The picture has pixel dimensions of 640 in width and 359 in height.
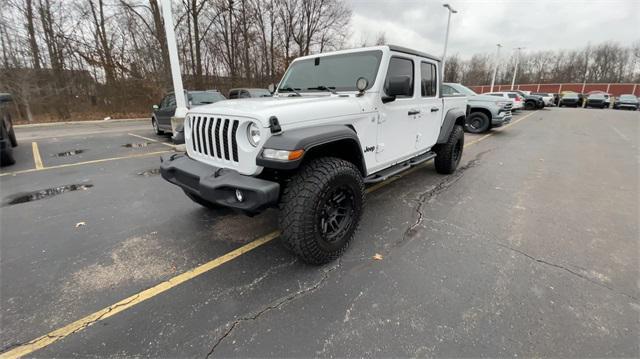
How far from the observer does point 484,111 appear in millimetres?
10492

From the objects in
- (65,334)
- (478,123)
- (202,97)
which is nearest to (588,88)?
(478,123)

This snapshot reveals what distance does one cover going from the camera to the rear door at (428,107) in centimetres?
408

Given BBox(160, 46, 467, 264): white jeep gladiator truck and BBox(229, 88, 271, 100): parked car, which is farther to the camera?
BBox(229, 88, 271, 100): parked car

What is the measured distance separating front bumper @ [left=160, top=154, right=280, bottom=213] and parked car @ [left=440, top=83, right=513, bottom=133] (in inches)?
383

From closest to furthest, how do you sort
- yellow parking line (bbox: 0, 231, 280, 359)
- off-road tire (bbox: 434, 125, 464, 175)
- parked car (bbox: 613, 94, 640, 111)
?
yellow parking line (bbox: 0, 231, 280, 359) → off-road tire (bbox: 434, 125, 464, 175) → parked car (bbox: 613, 94, 640, 111)

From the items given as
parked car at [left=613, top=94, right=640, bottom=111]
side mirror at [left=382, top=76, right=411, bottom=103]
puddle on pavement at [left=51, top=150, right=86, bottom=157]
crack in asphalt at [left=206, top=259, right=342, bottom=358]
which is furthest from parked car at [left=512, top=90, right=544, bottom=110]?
puddle on pavement at [left=51, top=150, right=86, bottom=157]

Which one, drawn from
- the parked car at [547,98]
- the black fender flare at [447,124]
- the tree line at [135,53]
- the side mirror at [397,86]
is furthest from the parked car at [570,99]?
the side mirror at [397,86]

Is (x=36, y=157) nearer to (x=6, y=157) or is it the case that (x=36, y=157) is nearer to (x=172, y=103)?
(x=6, y=157)

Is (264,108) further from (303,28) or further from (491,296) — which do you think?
(303,28)

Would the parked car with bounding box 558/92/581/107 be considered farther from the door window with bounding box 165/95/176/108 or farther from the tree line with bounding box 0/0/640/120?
the door window with bounding box 165/95/176/108

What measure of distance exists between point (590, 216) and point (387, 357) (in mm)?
3701

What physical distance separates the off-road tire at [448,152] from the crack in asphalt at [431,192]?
0.19 metres

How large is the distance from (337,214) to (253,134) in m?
1.07

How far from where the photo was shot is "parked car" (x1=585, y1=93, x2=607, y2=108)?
89.4 feet
